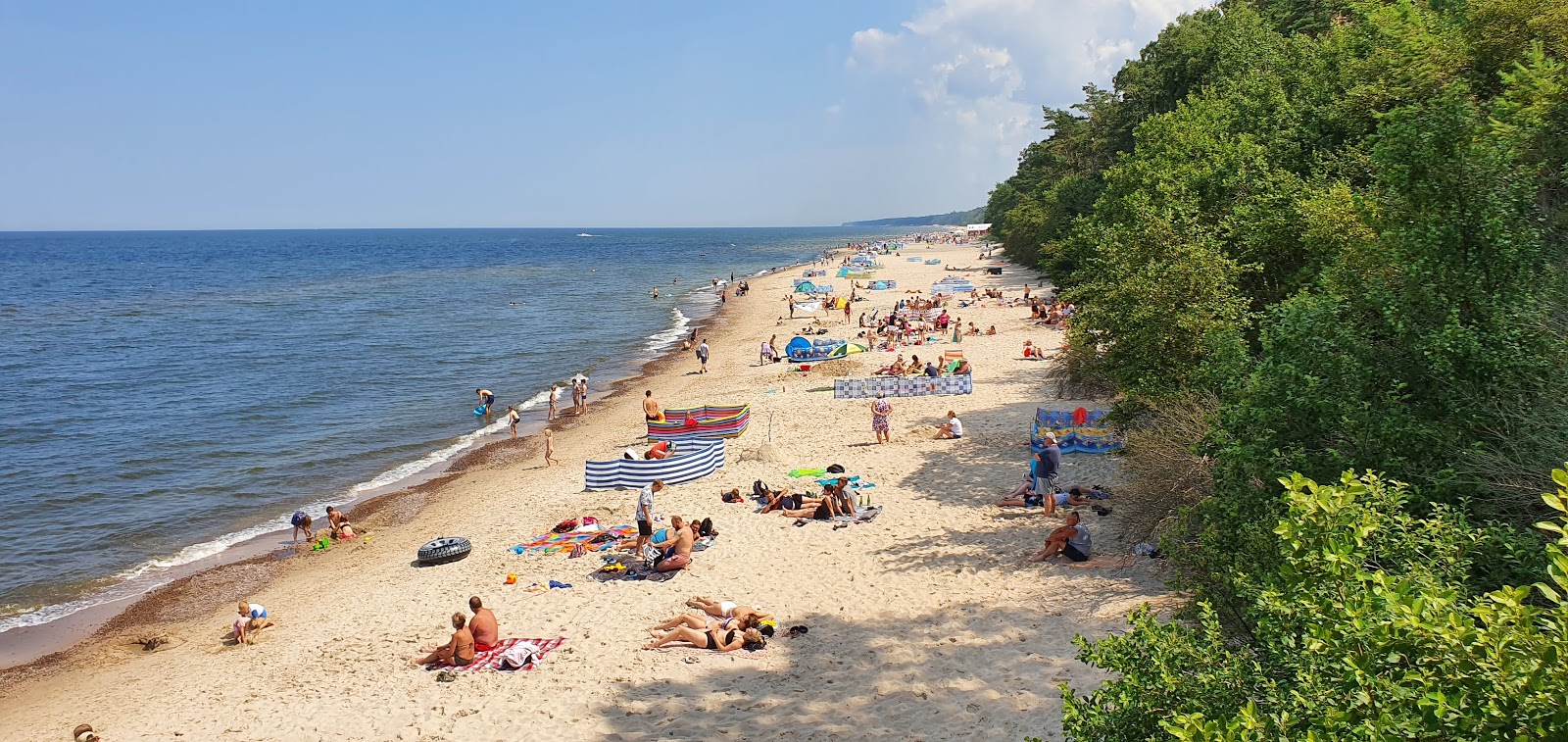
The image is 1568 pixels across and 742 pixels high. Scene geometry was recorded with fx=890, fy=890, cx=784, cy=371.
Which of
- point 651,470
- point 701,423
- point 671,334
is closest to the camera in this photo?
point 651,470

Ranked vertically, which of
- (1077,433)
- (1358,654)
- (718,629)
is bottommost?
(718,629)

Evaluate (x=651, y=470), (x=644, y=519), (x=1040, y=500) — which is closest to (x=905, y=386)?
(x=651, y=470)

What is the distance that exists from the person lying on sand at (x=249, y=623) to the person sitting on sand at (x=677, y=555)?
5.95 m

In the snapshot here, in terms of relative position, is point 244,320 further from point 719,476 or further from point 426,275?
point 719,476

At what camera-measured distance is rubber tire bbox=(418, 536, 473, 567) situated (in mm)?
15234

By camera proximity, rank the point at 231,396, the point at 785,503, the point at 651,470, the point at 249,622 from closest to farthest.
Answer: the point at 249,622 → the point at 785,503 → the point at 651,470 → the point at 231,396

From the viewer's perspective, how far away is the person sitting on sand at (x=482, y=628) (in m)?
11.0

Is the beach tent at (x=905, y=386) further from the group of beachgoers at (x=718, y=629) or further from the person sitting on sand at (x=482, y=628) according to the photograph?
Answer: the person sitting on sand at (x=482, y=628)

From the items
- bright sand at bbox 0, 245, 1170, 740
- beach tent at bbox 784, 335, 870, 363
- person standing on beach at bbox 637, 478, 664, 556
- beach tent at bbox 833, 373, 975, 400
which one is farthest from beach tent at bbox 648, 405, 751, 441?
beach tent at bbox 784, 335, 870, 363

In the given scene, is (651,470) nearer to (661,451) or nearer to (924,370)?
(661,451)

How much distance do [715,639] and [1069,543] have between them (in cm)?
496

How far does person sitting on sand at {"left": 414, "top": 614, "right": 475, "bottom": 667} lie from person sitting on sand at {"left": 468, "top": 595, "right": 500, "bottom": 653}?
Result: 0.27 feet

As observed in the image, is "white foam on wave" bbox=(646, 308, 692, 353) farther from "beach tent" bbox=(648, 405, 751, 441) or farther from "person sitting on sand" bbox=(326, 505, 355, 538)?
"person sitting on sand" bbox=(326, 505, 355, 538)

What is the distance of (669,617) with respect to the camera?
464 inches
